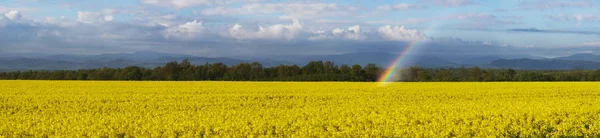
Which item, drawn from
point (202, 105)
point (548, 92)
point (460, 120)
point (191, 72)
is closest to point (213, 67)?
point (191, 72)

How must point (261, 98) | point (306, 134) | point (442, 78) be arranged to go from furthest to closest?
point (442, 78)
point (261, 98)
point (306, 134)

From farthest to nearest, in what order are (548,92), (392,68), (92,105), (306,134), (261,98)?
1. (392,68)
2. (548,92)
3. (261,98)
4. (92,105)
5. (306,134)

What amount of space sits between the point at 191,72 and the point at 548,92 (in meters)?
45.1

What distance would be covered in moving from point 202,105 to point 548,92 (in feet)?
70.4

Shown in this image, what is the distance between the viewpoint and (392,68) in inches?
3497

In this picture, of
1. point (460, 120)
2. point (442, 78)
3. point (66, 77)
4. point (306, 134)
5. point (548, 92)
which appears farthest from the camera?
point (442, 78)

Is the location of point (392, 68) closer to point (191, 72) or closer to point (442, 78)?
point (442, 78)

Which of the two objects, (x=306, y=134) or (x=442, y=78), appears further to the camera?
(x=442, y=78)

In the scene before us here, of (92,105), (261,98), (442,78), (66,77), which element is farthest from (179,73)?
(92,105)

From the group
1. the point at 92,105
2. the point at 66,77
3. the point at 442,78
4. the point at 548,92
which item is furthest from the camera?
the point at 442,78

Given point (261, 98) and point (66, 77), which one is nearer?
point (261, 98)

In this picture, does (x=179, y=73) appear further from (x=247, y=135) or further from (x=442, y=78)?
(x=247, y=135)

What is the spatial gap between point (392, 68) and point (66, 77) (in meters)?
44.3

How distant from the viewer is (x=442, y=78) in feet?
241
